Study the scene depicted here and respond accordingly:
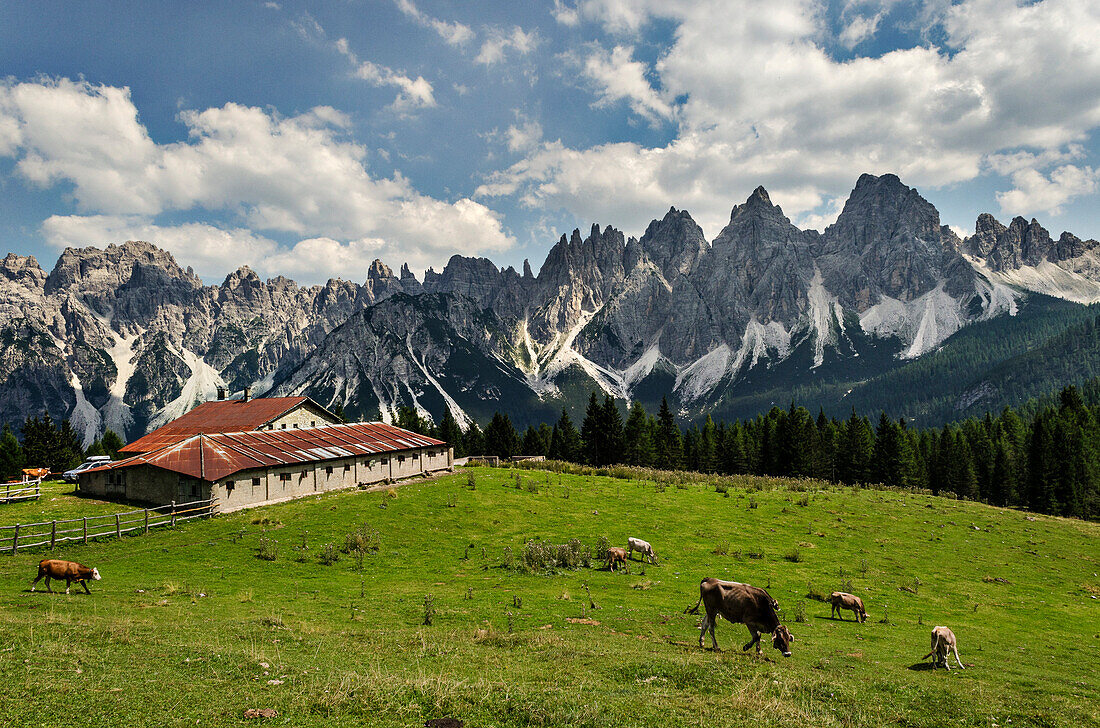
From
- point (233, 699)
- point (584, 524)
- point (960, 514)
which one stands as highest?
point (233, 699)

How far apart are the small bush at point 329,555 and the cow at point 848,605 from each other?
26.5 metres

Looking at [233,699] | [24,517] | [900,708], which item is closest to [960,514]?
[900,708]

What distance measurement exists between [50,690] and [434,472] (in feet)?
187

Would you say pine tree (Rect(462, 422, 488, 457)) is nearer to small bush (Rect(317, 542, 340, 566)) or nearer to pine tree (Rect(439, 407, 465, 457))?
pine tree (Rect(439, 407, 465, 457))

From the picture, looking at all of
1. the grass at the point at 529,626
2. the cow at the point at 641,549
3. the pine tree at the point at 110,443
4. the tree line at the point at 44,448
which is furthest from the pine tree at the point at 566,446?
the cow at the point at 641,549

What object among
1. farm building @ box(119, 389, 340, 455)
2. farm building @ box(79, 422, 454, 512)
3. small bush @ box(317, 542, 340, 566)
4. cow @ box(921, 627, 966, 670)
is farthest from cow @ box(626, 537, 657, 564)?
farm building @ box(119, 389, 340, 455)

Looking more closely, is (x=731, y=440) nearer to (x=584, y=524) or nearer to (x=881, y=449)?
(x=881, y=449)

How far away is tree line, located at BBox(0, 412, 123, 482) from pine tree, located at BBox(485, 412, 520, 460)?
231 feet

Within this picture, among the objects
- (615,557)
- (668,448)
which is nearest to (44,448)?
(615,557)

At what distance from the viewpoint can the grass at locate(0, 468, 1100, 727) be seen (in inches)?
460

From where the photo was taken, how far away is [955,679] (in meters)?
16.6

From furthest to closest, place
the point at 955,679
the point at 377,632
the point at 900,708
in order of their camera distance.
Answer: the point at 377,632
the point at 955,679
the point at 900,708

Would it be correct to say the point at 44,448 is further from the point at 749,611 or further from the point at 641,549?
the point at 749,611

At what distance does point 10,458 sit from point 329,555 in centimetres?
9280
